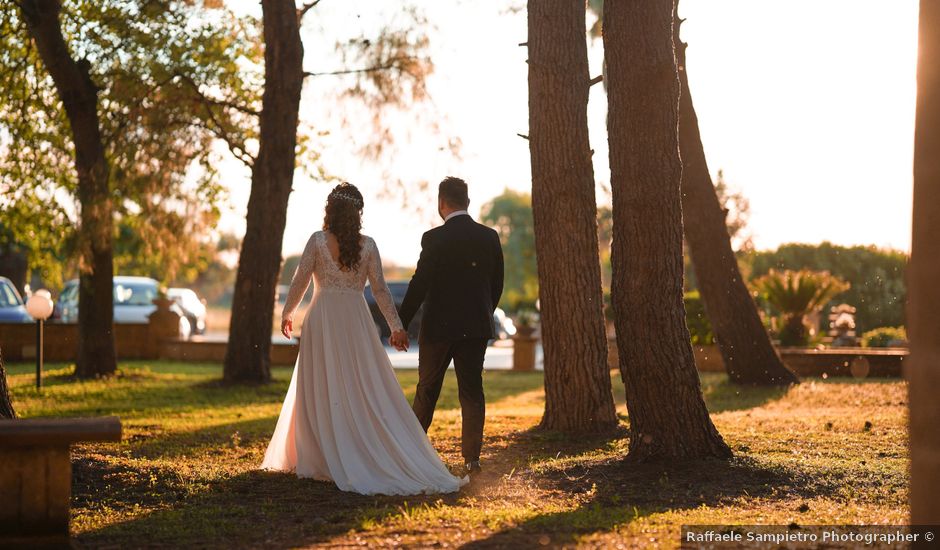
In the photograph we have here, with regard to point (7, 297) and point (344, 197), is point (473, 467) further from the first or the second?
point (7, 297)

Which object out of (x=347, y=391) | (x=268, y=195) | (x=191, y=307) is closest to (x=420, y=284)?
(x=347, y=391)

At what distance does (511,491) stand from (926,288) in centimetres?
375

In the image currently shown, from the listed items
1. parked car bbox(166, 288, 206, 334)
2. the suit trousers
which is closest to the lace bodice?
the suit trousers

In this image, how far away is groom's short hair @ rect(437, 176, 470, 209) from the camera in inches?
328

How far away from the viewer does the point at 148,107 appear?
1742 centimetres

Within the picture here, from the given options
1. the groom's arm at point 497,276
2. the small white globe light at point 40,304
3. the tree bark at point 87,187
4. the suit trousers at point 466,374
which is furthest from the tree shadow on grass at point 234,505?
the tree bark at point 87,187

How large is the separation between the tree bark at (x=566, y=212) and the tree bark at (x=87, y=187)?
8.62 metres

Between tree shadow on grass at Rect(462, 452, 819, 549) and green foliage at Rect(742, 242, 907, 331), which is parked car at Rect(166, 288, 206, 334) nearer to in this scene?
green foliage at Rect(742, 242, 907, 331)

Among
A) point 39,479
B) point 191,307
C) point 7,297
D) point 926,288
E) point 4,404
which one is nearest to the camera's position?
point 926,288

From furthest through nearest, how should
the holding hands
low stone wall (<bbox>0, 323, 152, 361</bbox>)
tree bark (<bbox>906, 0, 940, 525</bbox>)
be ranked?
low stone wall (<bbox>0, 323, 152, 361</bbox>)
the holding hands
tree bark (<bbox>906, 0, 940, 525</bbox>)

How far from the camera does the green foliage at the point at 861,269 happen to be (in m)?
28.6

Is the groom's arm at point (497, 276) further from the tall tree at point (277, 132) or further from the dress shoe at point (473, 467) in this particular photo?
the tall tree at point (277, 132)

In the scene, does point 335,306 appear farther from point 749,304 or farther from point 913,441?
point 749,304

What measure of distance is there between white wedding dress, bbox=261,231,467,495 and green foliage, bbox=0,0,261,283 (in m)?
9.45
